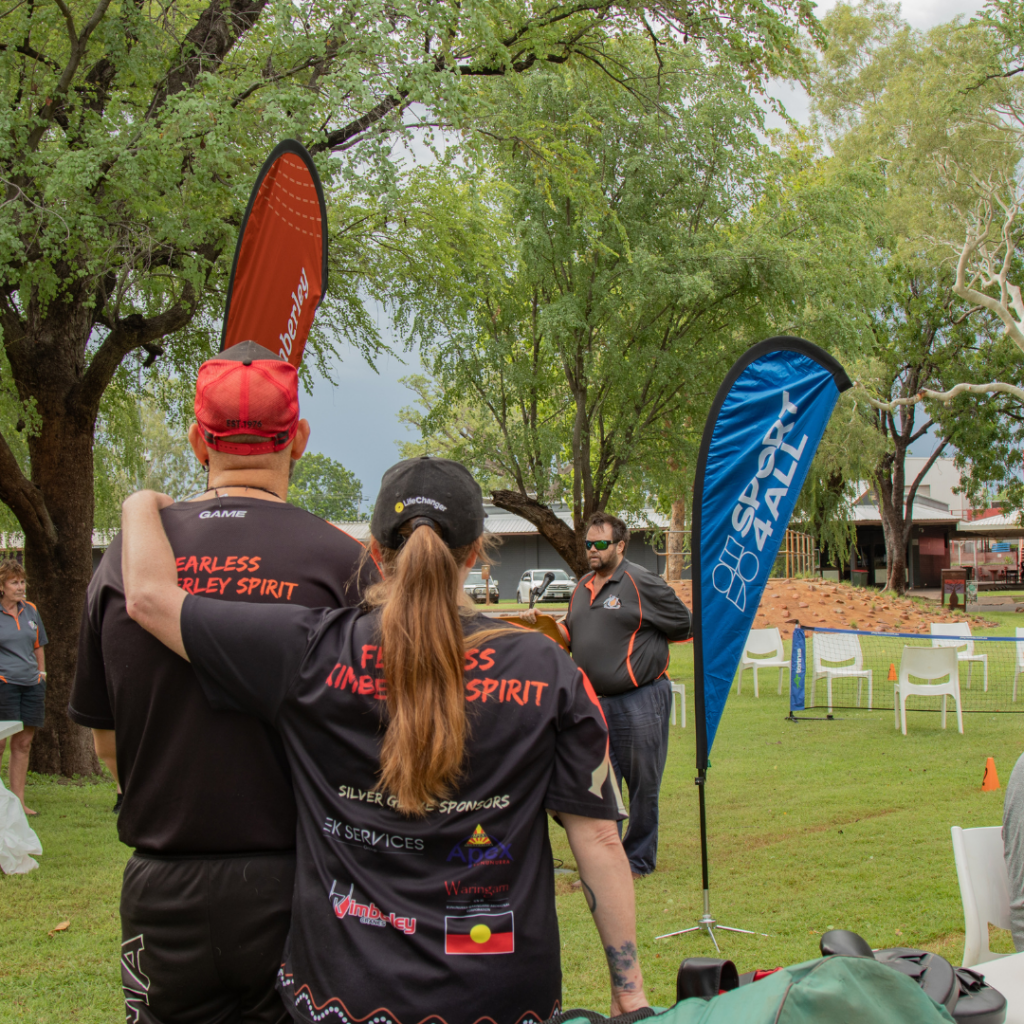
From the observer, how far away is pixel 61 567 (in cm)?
888

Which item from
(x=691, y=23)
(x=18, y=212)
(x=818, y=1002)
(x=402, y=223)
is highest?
(x=691, y=23)

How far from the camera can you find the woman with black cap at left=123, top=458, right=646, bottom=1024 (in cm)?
156

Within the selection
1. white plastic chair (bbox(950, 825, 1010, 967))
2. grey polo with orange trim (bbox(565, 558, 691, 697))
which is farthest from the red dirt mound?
white plastic chair (bbox(950, 825, 1010, 967))

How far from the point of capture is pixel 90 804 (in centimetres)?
818

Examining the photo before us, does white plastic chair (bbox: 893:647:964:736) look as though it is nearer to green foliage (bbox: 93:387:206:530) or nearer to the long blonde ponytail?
green foliage (bbox: 93:387:206:530)

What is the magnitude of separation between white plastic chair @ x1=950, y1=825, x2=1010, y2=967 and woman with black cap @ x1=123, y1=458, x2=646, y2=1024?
2.04 m

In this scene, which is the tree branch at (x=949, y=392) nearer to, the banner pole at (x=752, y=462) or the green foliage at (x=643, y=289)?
the green foliage at (x=643, y=289)

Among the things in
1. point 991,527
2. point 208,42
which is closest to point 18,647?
point 208,42

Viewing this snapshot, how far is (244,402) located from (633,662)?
432cm

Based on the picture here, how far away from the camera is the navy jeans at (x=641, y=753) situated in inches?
231

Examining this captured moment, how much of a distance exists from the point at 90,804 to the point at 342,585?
744 centimetres

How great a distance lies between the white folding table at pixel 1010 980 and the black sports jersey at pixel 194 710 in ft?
5.90

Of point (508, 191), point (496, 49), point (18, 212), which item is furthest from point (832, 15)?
point (18, 212)

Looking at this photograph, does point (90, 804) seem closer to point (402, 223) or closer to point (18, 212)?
point (18, 212)
